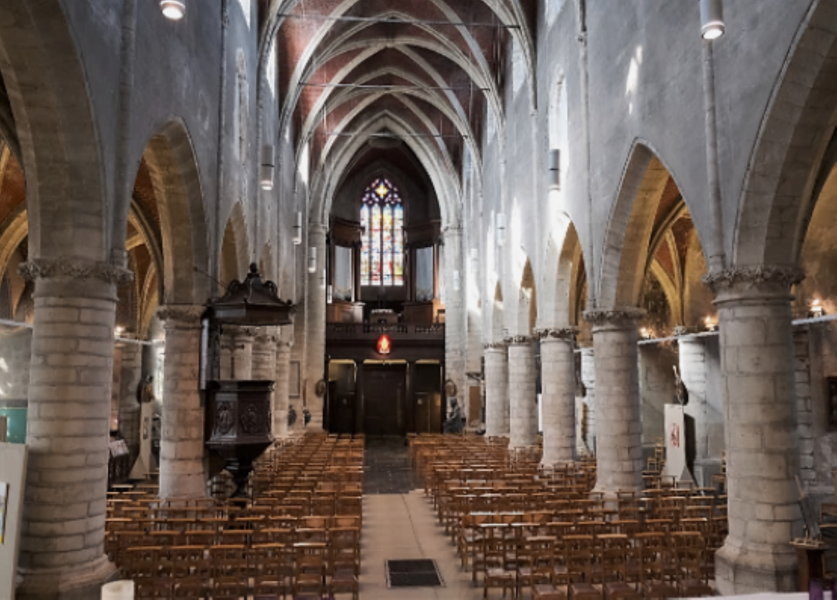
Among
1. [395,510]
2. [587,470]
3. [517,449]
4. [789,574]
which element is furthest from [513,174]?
[789,574]

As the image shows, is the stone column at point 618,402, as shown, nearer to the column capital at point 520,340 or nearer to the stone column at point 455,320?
the column capital at point 520,340

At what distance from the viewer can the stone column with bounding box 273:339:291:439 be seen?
2752 cm

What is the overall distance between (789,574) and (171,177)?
1249 centimetres

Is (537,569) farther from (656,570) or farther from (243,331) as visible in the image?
(243,331)

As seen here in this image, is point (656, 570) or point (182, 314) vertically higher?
point (182, 314)

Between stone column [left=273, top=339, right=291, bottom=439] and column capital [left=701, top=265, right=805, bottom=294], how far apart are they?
20370 mm

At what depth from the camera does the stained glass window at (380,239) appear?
4338 cm

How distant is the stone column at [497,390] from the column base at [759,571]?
1880cm

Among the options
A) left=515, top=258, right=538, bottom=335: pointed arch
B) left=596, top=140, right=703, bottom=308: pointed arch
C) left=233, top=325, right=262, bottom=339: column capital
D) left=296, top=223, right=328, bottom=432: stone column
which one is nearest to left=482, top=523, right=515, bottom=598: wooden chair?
left=596, top=140, right=703, bottom=308: pointed arch

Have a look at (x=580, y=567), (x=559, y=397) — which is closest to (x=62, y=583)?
(x=580, y=567)

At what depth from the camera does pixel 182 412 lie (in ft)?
48.6

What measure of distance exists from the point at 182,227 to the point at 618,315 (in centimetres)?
917

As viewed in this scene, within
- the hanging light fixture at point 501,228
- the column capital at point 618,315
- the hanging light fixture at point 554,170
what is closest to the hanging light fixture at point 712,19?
the column capital at point 618,315

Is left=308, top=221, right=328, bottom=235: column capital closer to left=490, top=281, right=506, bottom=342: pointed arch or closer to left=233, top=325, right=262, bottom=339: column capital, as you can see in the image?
left=490, top=281, right=506, bottom=342: pointed arch
